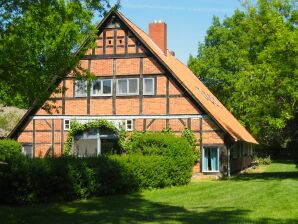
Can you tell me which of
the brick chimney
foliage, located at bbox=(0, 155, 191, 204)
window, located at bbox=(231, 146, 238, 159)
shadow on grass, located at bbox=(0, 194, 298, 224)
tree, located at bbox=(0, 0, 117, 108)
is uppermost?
the brick chimney

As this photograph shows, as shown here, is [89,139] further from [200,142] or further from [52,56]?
[52,56]

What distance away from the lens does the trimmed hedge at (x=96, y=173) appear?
1606cm

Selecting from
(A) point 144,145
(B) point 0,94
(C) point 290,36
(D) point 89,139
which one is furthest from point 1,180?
(C) point 290,36

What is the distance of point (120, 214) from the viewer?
45.8 feet

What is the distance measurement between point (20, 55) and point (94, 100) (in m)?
14.8

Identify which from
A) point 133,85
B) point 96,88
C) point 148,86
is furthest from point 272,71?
point 96,88

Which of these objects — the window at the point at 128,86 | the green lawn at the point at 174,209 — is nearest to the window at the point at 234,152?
the window at the point at 128,86

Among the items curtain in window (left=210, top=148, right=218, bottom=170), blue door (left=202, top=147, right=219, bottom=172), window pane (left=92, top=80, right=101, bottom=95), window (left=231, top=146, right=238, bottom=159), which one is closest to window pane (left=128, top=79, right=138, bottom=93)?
window pane (left=92, top=80, right=101, bottom=95)

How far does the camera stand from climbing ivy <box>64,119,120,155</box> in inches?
1161

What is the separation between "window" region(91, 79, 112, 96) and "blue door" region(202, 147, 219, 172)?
6.89 metres

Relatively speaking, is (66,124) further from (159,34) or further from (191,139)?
(159,34)

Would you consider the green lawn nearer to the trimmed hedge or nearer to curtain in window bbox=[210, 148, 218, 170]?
the trimmed hedge

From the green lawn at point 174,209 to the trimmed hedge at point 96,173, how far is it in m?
0.67

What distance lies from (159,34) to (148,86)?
23.0ft
